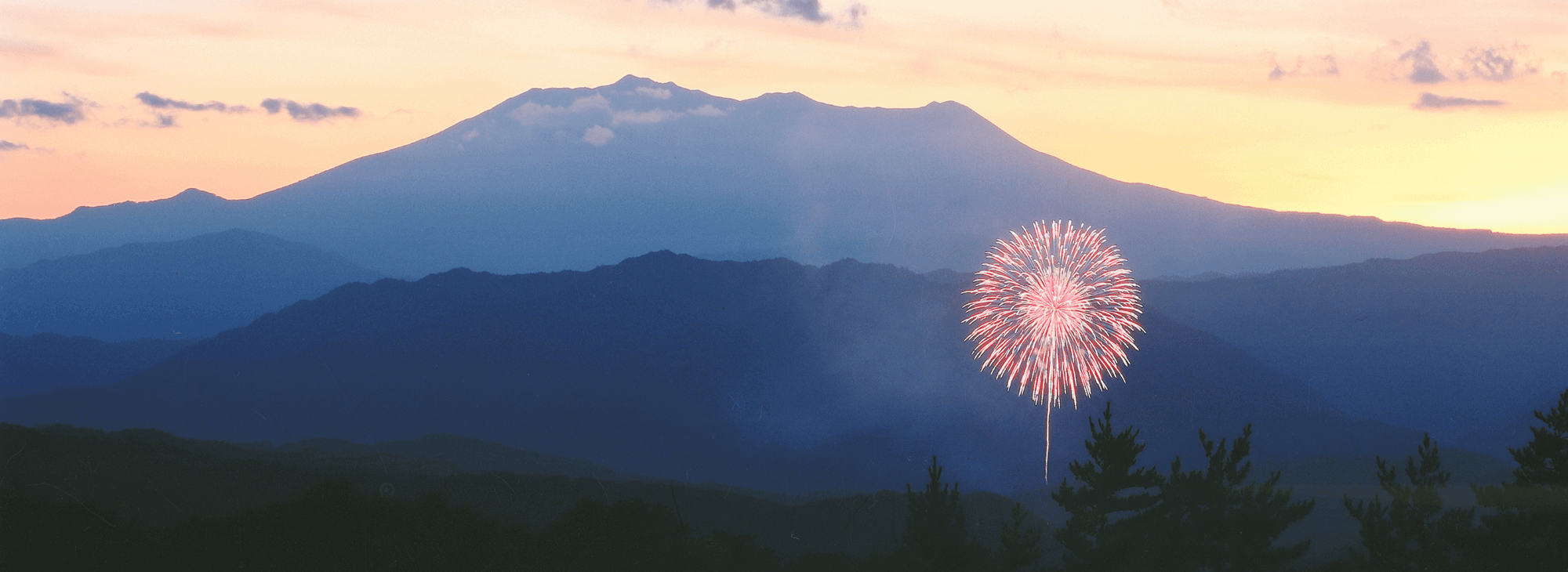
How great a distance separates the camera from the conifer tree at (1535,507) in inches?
1834

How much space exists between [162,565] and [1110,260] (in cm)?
4535

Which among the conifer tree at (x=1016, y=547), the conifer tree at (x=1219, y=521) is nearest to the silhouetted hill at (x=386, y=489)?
the conifer tree at (x=1016, y=547)

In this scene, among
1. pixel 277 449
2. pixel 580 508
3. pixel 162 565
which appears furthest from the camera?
pixel 277 449

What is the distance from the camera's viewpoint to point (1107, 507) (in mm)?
54375

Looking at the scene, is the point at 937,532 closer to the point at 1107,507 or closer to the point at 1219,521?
the point at 1107,507

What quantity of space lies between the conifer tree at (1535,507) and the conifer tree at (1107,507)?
14296 millimetres

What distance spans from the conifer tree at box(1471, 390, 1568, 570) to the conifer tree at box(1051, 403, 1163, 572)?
14.3 metres

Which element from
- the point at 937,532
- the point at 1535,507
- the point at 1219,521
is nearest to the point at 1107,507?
the point at 1219,521

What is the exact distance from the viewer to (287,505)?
5081cm

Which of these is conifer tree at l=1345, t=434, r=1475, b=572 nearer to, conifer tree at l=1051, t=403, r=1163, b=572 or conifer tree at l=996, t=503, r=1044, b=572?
conifer tree at l=1051, t=403, r=1163, b=572

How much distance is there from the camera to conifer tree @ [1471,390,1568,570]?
46594 mm

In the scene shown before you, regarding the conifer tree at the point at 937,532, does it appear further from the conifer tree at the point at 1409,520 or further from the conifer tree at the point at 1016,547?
the conifer tree at the point at 1409,520

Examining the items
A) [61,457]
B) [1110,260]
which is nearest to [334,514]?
[1110,260]

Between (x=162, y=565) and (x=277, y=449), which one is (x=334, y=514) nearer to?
(x=162, y=565)
